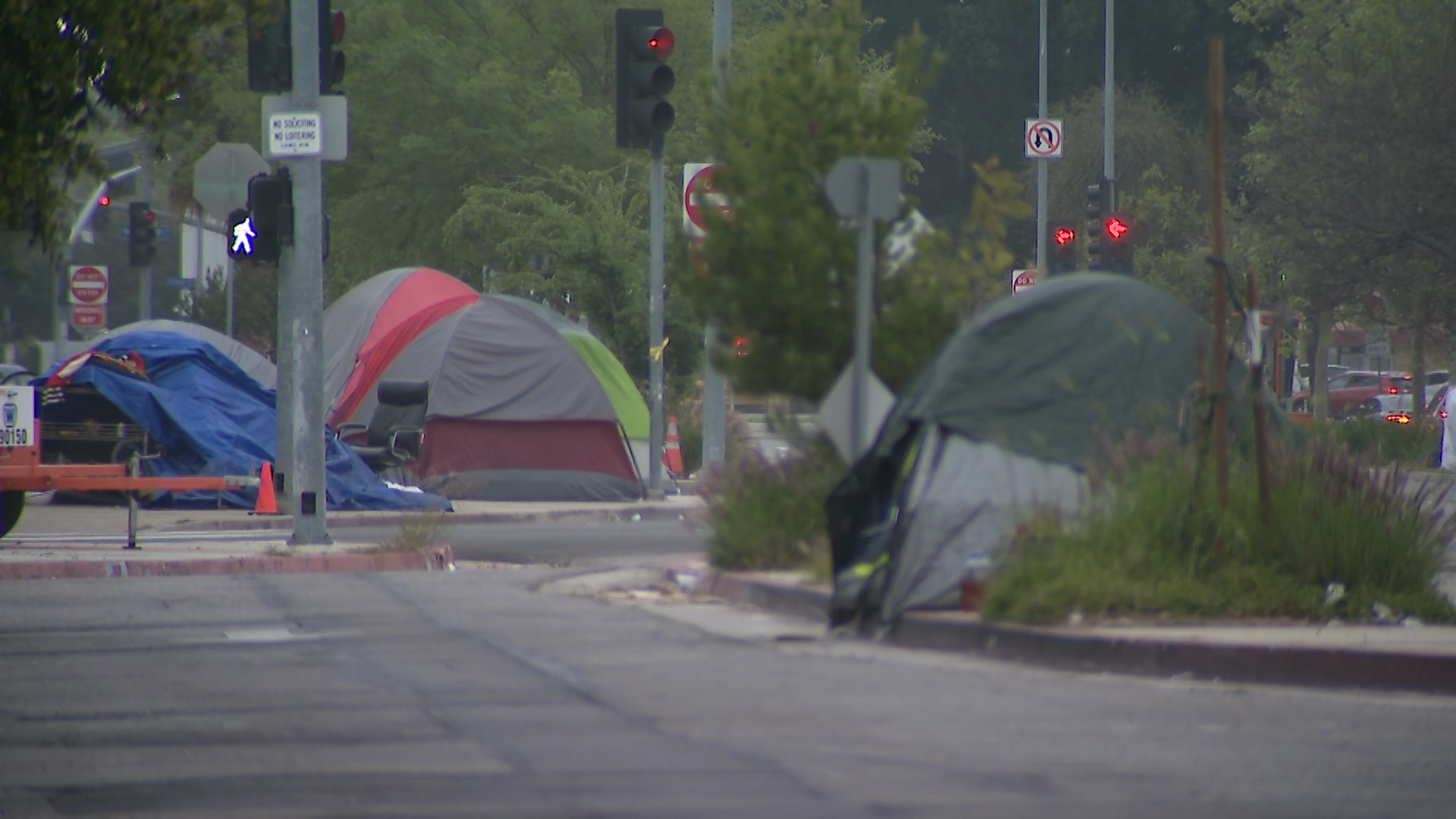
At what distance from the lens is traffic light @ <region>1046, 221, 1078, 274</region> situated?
3147cm

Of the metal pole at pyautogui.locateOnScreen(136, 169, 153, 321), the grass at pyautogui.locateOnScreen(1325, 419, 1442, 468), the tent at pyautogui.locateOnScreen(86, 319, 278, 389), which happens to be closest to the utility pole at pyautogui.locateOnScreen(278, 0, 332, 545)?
the tent at pyautogui.locateOnScreen(86, 319, 278, 389)

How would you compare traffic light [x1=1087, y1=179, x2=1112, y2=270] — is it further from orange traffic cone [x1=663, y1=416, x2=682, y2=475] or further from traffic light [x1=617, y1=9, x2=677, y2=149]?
traffic light [x1=617, y1=9, x2=677, y2=149]

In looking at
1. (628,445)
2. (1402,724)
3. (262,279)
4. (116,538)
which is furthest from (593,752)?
(262,279)

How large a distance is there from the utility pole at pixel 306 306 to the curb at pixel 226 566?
3.25 feet

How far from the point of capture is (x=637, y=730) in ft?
27.2

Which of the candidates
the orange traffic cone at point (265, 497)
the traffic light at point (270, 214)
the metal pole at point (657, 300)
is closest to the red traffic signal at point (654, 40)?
the metal pole at point (657, 300)

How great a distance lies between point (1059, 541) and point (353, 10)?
27.5 metres

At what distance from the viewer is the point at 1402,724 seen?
8789 millimetres

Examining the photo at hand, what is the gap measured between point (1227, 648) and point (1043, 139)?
27558 millimetres

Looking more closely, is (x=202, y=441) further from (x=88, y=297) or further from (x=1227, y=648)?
(x=1227, y=648)

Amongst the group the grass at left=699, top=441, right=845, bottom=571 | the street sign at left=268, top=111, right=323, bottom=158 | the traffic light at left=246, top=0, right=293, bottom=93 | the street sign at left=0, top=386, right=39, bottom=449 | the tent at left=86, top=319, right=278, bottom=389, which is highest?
the traffic light at left=246, top=0, right=293, bottom=93

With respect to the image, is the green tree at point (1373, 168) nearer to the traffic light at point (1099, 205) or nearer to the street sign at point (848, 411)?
the traffic light at point (1099, 205)

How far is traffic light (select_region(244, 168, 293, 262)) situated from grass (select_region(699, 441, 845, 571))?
5.01 m

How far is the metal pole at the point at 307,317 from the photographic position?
55.7ft
